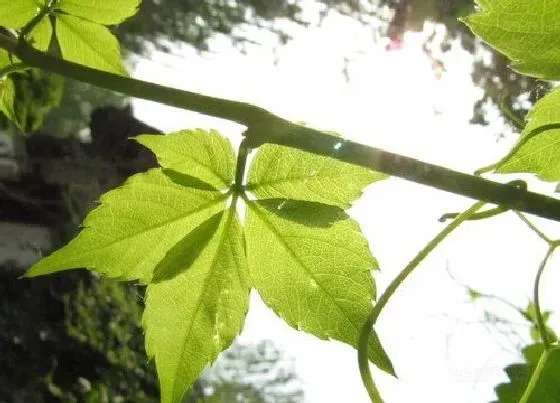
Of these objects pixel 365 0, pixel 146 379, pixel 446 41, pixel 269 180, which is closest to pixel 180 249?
pixel 269 180

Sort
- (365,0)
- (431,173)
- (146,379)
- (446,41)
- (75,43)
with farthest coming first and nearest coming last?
1. (146,379)
2. (365,0)
3. (446,41)
4. (75,43)
5. (431,173)

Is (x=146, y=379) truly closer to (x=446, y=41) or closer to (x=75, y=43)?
(x=446, y=41)

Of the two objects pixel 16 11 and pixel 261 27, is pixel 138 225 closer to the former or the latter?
pixel 16 11

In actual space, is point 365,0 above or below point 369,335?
above

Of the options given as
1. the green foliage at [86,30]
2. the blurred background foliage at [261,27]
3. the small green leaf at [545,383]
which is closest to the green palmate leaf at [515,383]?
the small green leaf at [545,383]

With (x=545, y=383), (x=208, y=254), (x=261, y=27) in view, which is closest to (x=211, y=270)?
(x=208, y=254)

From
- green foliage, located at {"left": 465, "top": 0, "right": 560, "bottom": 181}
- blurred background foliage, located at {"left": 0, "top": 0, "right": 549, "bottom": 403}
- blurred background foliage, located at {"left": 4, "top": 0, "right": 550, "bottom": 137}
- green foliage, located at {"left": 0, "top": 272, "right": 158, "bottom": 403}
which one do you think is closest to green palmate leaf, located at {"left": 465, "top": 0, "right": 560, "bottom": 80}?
green foliage, located at {"left": 465, "top": 0, "right": 560, "bottom": 181}
